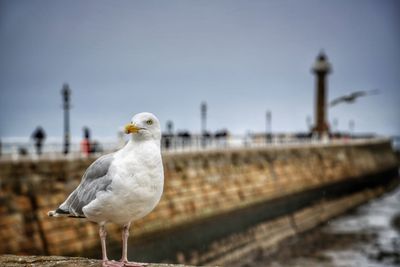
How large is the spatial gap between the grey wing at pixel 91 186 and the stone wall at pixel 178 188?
7996 mm

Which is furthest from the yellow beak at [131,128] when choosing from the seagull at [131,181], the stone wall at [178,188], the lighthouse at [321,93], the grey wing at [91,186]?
the lighthouse at [321,93]

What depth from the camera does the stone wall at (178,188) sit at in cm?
1202

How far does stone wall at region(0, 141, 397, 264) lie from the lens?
39.4 ft

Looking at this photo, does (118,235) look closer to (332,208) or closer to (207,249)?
(207,249)

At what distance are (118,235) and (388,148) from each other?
5324 centimetres

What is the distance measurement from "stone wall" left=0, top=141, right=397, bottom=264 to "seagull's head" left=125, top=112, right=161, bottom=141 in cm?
854

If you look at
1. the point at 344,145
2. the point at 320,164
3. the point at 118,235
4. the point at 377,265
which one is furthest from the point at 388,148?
the point at 118,235

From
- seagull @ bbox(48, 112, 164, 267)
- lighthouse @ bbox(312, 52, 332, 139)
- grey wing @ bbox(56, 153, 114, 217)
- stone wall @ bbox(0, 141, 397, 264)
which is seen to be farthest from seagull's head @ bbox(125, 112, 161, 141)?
lighthouse @ bbox(312, 52, 332, 139)

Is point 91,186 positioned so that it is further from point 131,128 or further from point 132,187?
point 131,128

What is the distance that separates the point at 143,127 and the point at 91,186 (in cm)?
65

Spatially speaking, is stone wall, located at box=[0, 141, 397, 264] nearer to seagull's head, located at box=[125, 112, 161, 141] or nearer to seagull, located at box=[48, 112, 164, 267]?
seagull, located at box=[48, 112, 164, 267]

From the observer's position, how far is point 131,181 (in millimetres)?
3545

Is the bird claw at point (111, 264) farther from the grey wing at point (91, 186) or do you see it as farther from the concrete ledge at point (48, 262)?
the grey wing at point (91, 186)

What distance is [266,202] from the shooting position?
85.9 ft
